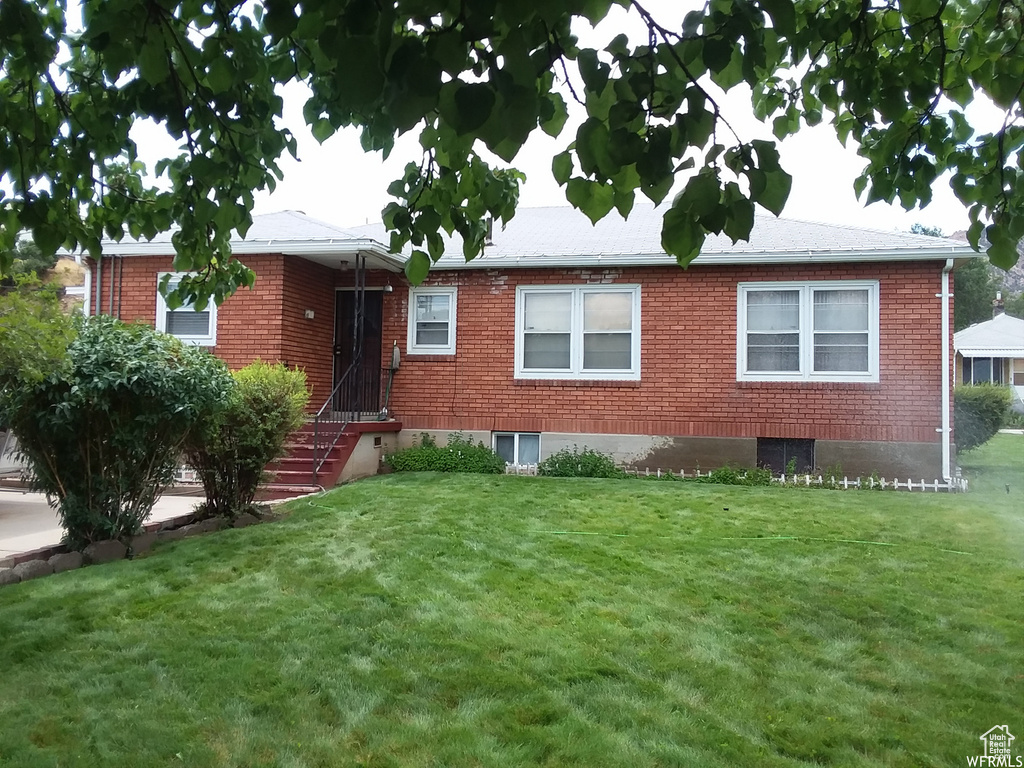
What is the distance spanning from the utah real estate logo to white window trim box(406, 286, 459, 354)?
1041 centimetres

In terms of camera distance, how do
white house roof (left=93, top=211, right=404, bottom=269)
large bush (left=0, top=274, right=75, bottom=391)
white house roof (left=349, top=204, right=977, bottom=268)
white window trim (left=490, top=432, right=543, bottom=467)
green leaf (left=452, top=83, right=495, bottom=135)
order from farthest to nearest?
white window trim (left=490, top=432, right=543, bottom=467) < white house roof (left=93, top=211, right=404, bottom=269) < white house roof (left=349, top=204, right=977, bottom=268) < large bush (left=0, top=274, right=75, bottom=391) < green leaf (left=452, top=83, right=495, bottom=135)

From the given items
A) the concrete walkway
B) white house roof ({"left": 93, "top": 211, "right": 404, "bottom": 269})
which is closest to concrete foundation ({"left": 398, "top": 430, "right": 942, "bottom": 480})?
white house roof ({"left": 93, "top": 211, "right": 404, "bottom": 269})

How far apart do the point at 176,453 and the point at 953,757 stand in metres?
6.01

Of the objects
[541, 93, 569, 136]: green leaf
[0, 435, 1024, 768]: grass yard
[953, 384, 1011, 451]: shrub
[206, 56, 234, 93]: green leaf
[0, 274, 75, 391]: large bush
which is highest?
[206, 56, 234, 93]: green leaf

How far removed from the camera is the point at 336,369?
13.8 metres

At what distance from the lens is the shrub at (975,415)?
50.4 feet

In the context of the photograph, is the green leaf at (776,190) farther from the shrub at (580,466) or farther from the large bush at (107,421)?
the shrub at (580,466)

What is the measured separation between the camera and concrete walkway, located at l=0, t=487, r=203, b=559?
21.5ft

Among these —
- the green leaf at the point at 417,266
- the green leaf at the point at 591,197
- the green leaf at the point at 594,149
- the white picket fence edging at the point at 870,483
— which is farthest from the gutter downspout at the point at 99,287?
the green leaf at the point at 594,149

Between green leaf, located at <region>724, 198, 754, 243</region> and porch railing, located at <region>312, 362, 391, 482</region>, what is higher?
green leaf, located at <region>724, 198, 754, 243</region>

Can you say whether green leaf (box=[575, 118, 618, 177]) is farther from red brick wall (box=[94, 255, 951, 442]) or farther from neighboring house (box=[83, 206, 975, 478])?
red brick wall (box=[94, 255, 951, 442])

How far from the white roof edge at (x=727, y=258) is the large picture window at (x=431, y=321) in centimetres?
63

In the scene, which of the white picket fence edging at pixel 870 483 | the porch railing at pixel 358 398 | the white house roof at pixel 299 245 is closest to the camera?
the white picket fence edging at pixel 870 483

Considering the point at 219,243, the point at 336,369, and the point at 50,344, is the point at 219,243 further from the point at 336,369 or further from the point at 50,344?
the point at 336,369
